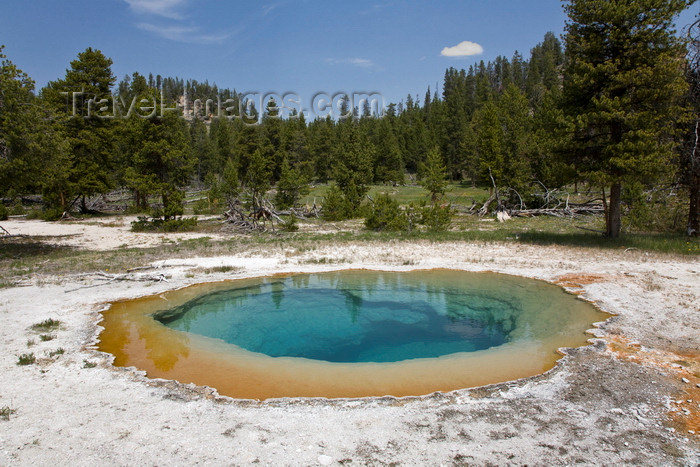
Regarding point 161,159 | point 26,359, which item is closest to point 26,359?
point 26,359

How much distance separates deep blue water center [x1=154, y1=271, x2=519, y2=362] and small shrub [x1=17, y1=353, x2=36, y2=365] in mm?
3241

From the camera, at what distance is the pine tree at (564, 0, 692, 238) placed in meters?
16.2

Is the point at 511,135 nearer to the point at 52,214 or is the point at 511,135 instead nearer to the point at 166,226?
the point at 166,226

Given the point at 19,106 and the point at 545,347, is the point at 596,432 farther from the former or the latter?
the point at 19,106

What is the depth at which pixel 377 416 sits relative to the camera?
624 centimetres

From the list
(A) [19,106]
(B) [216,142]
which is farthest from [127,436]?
(B) [216,142]

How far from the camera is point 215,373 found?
8.13 metres

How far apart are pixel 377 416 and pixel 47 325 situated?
8085 millimetres

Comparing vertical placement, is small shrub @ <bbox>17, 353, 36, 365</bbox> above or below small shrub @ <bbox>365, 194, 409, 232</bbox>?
below

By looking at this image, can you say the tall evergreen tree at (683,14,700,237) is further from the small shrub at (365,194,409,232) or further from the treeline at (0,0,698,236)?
the small shrub at (365,194,409,232)

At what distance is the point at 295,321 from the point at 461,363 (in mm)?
4913

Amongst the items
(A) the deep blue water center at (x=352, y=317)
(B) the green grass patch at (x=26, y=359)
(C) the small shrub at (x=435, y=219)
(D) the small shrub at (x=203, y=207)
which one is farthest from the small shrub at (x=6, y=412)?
(D) the small shrub at (x=203, y=207)

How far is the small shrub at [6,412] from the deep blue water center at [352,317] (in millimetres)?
4310

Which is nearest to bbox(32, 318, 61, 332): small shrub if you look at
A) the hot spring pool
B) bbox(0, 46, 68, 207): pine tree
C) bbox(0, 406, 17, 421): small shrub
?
the hot spring pool
